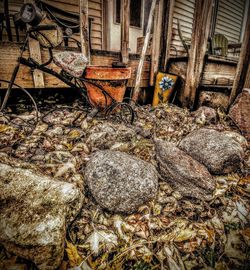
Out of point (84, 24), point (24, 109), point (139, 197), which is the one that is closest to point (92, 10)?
point (84, 24)

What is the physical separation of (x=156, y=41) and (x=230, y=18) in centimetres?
838

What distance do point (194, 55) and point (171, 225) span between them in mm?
2801

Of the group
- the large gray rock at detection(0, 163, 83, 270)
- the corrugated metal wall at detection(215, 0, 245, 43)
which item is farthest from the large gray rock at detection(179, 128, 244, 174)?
the corrugated metal wall at detection(215, 0, 245, 43)

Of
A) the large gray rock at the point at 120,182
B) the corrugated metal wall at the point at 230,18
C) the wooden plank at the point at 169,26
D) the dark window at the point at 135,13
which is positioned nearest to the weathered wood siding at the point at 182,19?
the dark window at the point at 135,13

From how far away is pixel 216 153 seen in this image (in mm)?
1987

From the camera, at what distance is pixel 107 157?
1.74 m

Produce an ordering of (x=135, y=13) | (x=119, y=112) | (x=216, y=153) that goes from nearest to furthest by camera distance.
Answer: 1. (x=216, y=153)
2. (x=119, y=112)
3. (x=135, y=13)

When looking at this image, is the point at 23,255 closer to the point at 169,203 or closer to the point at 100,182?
the point at 100,182

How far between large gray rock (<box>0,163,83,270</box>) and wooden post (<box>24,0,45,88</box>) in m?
1.69

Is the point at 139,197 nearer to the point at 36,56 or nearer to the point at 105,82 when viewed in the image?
the point at 105,82

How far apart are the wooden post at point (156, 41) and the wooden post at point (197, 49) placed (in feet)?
2.22

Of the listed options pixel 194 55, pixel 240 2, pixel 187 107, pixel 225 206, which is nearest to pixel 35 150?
pixel 225 206

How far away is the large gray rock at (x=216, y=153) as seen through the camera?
6.42 feet

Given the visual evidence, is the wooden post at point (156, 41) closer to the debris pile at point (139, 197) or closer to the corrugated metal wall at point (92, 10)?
the debris pile at point (139, 197)
